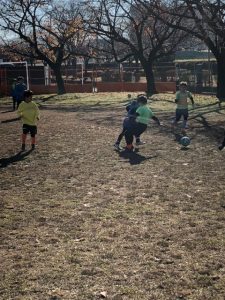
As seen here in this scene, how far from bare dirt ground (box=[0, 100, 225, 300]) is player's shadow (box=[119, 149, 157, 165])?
5cm

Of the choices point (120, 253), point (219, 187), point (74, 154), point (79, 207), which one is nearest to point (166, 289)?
point (120, 253)

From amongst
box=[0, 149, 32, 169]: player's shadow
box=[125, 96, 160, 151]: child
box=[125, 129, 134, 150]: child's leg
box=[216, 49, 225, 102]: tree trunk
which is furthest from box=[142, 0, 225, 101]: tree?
box=[0, 149, 32, 169]: player's shadow

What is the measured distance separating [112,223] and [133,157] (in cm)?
496

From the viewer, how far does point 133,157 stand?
37.1ft

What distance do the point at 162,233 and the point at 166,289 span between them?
59.8 inches

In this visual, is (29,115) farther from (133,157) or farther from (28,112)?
(133,157)

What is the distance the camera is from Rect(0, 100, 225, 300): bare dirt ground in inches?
184

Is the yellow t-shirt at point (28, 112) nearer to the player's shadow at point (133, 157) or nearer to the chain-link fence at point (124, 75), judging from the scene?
the player's shadow at point (133, 157)

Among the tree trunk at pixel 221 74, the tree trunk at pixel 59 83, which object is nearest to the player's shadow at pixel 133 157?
the tree trunk at pixel 221 74

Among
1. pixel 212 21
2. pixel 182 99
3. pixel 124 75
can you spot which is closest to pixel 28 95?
pixel 182 99

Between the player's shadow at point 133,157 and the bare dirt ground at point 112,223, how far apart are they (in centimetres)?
5

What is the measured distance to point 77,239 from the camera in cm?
589

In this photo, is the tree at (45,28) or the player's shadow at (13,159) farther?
the tree at (45,28)

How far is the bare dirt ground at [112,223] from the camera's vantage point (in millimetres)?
4664
